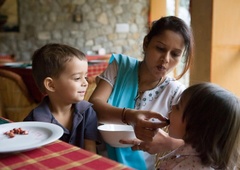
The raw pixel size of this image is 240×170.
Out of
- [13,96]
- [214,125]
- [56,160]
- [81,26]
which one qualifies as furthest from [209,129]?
[81,26]

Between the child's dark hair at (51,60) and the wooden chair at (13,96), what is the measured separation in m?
1.98

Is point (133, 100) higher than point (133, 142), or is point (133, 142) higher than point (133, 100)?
point (133, 100)

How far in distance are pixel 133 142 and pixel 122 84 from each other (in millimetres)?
374

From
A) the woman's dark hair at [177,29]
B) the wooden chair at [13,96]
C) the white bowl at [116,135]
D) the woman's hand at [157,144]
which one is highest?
the woman's dark hair at [177,29]

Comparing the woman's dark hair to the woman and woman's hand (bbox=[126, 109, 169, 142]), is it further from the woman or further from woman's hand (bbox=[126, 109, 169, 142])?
woman's hand (bbox=[126, 109, 169, 142])

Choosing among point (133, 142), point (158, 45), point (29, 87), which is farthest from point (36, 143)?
point (29, 87)

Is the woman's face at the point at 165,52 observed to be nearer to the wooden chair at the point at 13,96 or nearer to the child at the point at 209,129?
the child at the point at 209,129

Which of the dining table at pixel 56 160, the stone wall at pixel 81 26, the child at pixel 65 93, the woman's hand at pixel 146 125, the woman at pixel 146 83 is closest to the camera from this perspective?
the dining table at pixel 56 160

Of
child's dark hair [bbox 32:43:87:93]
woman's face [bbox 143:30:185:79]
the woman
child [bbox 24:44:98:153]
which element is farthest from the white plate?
woman's face [bbox 143:30:185:79]

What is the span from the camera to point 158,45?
132cm

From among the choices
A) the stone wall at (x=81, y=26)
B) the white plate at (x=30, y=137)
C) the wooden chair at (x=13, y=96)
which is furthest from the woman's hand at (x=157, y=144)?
the stone wall at (x=81, y=26)

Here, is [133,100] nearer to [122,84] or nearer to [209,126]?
[122,84]

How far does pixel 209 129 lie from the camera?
891 millimetres

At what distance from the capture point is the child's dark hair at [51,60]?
1.16 metres
